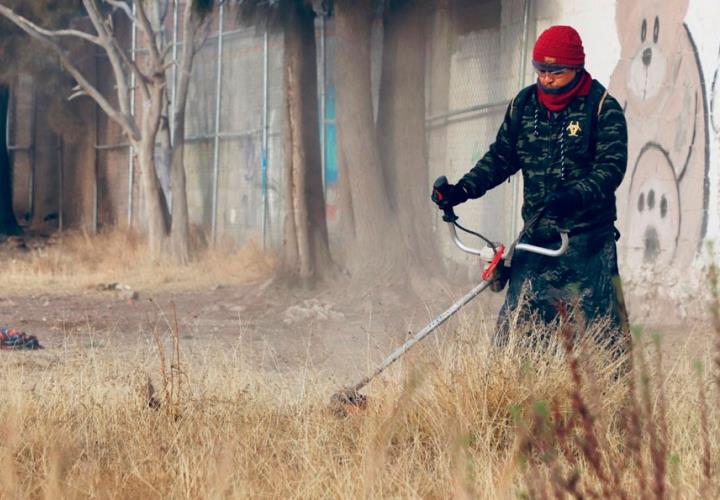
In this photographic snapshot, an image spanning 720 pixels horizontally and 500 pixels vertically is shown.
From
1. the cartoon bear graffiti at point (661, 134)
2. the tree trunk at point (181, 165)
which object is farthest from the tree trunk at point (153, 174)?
the cartoon bear graffiti at point (661, 134)

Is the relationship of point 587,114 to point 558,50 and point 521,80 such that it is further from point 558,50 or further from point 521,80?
point 521,80

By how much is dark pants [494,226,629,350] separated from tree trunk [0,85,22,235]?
19.6m

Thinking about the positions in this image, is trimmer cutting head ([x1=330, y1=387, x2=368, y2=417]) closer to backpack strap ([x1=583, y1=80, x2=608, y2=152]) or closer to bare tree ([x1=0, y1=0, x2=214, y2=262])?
backpack strap ([x1=583, y1=80, x2=608, y2=152])

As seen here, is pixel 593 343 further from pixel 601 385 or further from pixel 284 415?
pixel 284 415

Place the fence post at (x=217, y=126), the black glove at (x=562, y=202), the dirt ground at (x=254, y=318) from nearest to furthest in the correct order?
the black glove at (x=562, y=202) → the dirt ground at (x=254, y=318) → the fence post at (x=217, y=126)

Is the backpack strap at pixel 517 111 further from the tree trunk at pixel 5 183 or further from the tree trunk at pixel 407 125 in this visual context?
the tree trunk at pixel 5 183

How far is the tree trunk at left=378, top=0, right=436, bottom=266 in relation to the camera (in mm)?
13953

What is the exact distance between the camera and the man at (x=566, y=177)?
537 cm

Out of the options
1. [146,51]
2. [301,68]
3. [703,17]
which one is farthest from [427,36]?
[146,51]

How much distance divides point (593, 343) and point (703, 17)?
244 inches

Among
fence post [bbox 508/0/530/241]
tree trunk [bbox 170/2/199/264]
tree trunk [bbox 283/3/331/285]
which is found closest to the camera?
fence post [bbox 508/0/530/241]

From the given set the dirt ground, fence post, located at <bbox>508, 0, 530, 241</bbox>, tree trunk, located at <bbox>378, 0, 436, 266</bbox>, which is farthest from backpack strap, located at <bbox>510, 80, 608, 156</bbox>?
tree trunk, located at <bbox>378, 0, 436, 266</bbox>

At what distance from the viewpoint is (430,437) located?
515 cm

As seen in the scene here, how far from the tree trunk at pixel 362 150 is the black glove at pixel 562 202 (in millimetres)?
8360
